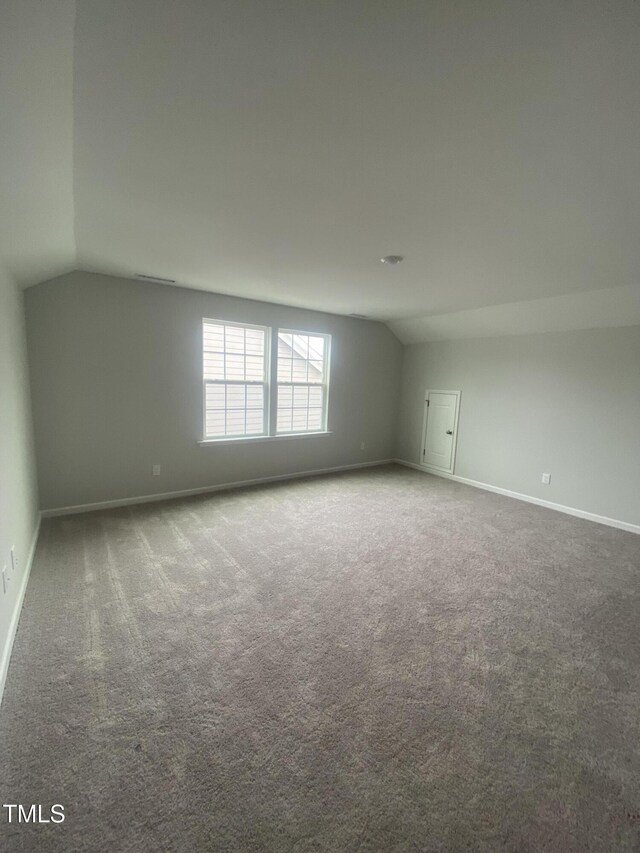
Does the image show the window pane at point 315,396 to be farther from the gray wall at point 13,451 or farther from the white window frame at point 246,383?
the gray wall at point 13,451

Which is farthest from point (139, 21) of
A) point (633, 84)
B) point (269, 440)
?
point (269, 440)

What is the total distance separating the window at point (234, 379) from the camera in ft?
14.3

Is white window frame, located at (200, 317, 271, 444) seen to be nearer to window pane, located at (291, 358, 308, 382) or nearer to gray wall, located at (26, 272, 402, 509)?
gray wall, located at (26, 272, 402, 509)

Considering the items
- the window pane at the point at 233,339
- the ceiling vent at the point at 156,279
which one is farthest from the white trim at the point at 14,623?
the window pane at the point at 233,339

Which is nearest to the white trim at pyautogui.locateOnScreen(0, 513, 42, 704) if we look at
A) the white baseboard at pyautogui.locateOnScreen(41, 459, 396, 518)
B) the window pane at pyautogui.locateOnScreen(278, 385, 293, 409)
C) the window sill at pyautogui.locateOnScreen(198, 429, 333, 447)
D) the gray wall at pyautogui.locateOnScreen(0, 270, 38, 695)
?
the gray wall at pyautogui.locateOnScreen(0, 270, 38, 695)

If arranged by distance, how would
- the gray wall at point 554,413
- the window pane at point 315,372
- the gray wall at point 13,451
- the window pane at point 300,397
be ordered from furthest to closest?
the window pane at point 315,372
the window pane at point 300,397
the gray wall at point 554,413
the gray wall at point 13,451

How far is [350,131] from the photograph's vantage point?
137 centimetres

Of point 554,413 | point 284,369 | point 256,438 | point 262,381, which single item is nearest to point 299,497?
point 256,438

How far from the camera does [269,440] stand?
4.90 metres

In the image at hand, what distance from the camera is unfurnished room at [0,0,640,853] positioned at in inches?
43.3

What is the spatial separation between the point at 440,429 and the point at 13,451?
5.22 m

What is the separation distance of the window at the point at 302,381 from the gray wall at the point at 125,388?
0.24 metres

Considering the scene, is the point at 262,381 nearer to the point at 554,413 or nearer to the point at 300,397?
the point at 300,397

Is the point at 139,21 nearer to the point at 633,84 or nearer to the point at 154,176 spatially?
the point at 154,176
